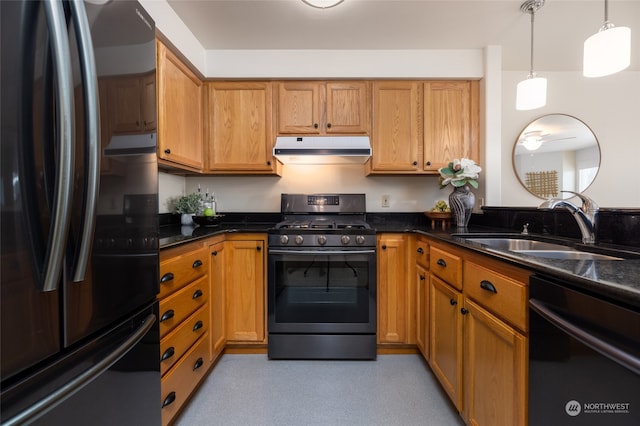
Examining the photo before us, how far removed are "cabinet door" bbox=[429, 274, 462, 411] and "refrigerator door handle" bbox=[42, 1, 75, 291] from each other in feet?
4.86

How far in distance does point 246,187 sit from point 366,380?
1.85m

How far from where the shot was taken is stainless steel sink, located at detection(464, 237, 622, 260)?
1236 millimetres

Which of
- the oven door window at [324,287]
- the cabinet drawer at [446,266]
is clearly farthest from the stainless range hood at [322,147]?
the cabinet drawer at [446,266]

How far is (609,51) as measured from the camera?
1.30 m

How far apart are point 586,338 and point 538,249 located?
1063 mm

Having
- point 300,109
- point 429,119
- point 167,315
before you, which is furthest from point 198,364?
point 429,119

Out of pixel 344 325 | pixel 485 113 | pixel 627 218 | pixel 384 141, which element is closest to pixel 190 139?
pixel 384 141

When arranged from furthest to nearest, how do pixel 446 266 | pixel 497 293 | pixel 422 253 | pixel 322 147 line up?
pixel 322 147, pixel 422 253, pixel 446 266, pixel 497 293

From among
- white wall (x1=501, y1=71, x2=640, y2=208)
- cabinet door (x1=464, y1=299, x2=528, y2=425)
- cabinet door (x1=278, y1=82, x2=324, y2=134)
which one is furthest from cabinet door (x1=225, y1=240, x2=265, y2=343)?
white wall (x1=501, y1=71, x2=640, y2=208)

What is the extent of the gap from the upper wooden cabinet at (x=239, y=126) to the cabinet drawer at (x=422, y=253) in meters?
1.31

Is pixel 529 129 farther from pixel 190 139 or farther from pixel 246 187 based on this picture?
pixel 190 139

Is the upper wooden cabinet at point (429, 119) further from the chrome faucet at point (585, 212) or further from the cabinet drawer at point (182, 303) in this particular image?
the cabinet drawer at point (182, 303)

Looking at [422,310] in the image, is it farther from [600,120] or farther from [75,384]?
[600,120]
